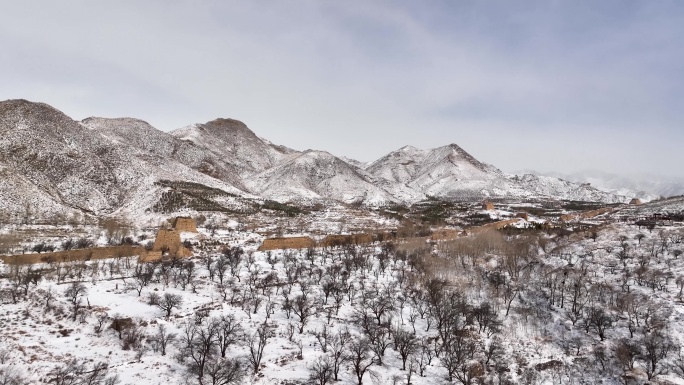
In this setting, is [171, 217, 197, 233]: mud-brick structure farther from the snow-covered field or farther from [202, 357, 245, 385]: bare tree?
[202, 357, 245, 385]: bare tree

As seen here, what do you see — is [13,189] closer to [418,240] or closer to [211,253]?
[211,253]

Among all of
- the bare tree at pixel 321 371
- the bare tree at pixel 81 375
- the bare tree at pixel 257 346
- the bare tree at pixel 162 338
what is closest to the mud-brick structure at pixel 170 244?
the bare tree at pixel 162 338

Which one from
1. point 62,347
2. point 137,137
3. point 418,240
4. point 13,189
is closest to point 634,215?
point 418,240

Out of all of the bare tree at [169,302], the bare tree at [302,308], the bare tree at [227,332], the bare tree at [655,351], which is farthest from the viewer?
the bare tree at [302,308]

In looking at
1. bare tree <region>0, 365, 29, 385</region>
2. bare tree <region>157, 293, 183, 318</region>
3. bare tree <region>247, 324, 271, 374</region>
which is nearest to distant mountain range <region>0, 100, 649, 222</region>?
bare tree <region>157, 293, 183, 318</region>

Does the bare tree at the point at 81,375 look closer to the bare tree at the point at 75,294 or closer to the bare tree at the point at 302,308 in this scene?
the bare tree at the point at 75,294

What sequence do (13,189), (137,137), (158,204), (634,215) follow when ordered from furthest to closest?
(137,137)
(634,215)
(158,204)
(13,189)

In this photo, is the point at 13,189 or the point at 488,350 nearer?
the point at 488,350

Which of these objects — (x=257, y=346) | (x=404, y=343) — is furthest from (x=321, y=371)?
(x=404, y=343)
